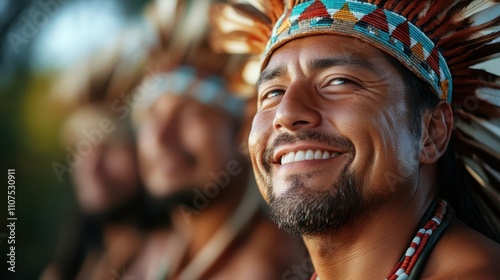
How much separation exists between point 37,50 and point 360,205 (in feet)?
5.51

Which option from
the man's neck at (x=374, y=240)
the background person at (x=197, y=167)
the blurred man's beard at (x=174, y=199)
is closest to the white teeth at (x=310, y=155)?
the man's neck at (x=374, y=240)

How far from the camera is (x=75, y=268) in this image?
2.69 meters

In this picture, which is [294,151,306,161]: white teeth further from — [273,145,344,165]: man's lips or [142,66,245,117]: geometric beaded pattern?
[142,66,245,117]: geometric beaded pattern

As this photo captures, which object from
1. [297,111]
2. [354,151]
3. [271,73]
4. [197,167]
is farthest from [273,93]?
[197,167]

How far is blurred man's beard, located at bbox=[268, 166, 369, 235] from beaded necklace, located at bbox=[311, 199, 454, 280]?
145mm

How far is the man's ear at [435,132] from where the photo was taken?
1763 mm

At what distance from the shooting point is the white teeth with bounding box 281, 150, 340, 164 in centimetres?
168

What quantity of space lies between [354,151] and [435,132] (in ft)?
0.91

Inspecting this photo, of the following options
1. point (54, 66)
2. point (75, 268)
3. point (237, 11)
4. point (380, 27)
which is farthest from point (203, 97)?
point (380, 27)

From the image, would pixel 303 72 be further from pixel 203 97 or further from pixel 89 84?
pixel 89 84

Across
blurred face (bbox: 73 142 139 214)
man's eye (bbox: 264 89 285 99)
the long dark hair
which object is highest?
man's eye (bbox: 264 89 285 99)

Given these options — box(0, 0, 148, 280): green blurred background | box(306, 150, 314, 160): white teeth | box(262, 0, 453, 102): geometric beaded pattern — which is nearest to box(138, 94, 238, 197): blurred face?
box(0, 0, 148, 280): green blurred background

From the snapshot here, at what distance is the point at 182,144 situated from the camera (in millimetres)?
2617

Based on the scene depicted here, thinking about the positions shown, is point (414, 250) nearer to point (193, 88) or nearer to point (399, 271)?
point (399, 271)
